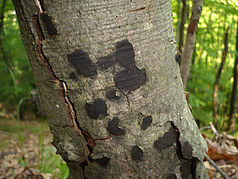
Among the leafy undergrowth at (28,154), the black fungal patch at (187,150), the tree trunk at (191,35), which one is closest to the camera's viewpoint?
the black fungal patch at (187,150)

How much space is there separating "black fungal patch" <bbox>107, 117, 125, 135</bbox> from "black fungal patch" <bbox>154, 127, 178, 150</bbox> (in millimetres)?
181

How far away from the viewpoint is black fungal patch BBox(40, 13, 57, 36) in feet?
3.05

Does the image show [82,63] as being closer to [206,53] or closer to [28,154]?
[28,154]

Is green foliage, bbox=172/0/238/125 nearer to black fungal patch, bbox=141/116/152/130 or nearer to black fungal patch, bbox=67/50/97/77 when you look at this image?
black fungal patch, bbox=141/116/152/130

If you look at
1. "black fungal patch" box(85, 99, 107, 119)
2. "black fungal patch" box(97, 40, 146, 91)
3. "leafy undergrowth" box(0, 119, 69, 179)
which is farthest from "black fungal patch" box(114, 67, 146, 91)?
"leafy undergrowth" box(0, 119, 69, 179)

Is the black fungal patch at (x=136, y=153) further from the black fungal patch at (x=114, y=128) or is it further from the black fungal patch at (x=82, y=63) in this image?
the black fungal patch at (x=82, y=63)

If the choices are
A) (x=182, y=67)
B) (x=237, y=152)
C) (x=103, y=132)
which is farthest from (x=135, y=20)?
(x=237, y=152)

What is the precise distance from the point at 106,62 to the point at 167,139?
1.51 feet

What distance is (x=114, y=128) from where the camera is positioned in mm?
1029

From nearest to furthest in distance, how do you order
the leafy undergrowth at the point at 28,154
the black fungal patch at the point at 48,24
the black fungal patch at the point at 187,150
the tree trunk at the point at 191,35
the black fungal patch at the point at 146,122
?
the black fungal patch at the point at 48,24, the black fungal patch at the point at 146,122, the black fungal patch at the point at 187,150, the tree trunk at the point at 191,35, the leafy undergrowth at the point at 28,154

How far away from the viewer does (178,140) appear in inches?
45.0

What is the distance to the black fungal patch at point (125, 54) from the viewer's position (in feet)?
3.17

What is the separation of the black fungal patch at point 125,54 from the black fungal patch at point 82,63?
11cm

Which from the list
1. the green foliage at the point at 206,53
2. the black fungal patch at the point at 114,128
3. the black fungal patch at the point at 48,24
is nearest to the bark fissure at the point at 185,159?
the black fungal patch at the point at 114,128
